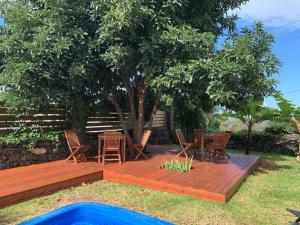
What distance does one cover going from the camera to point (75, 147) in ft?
30.4

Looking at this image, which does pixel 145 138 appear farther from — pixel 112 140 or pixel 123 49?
pixel 123 49

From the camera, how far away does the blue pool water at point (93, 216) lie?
5023 millimetres

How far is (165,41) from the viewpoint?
341 inches

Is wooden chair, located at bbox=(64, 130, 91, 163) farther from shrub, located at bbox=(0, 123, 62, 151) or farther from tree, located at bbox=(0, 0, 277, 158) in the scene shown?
tree, located at bbox=(0, 0, 277, 158)

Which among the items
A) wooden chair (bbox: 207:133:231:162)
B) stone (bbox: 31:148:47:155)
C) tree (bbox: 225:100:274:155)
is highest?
tree (bbox: 225:100:274:155)

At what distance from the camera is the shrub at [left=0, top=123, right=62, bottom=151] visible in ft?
28.9

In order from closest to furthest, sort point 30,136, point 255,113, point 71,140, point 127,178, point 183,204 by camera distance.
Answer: point 183,204
point 127,178
point 30,136
point 71,140
point 255,113

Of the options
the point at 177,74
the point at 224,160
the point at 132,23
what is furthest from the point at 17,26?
the point at 224,160

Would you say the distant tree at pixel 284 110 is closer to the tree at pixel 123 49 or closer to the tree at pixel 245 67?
the tree at pixel 123 49

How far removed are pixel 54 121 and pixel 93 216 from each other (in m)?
5.35

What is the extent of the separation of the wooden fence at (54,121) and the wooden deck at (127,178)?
4.43 feet

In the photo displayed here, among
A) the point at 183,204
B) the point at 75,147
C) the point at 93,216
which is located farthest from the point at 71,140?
the point at 183,204

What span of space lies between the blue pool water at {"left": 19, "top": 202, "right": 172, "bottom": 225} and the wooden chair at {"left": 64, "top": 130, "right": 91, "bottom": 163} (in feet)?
12.5

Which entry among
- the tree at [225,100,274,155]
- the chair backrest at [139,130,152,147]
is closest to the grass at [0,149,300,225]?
the chair backrest at [139,130,152,147]
